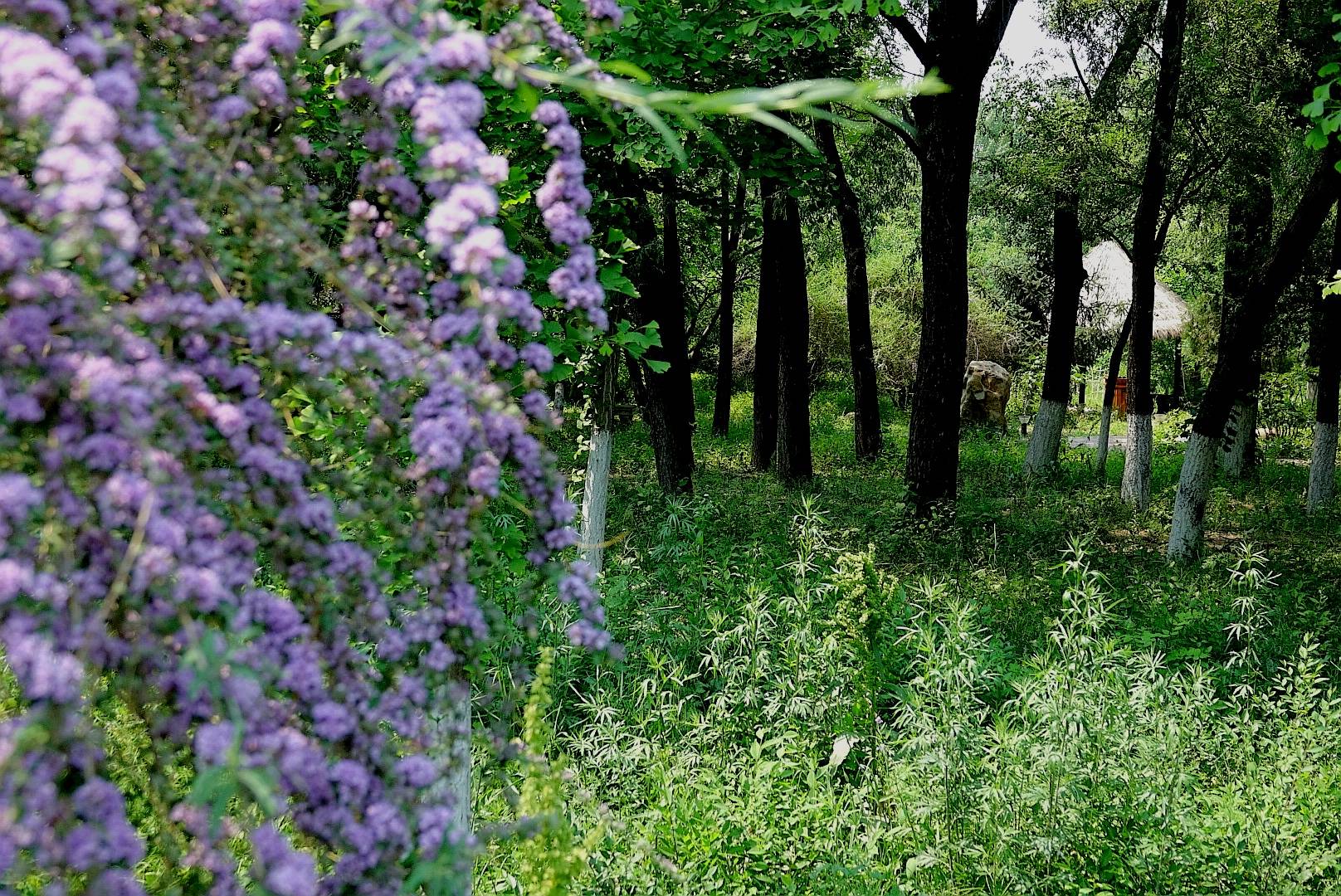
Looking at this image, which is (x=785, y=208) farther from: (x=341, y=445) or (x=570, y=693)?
(x=341, y=445)

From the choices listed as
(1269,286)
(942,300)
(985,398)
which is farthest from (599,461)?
(985,398)

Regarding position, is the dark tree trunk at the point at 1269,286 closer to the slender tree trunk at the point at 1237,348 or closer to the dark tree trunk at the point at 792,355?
the slender tree trunk at the point at 1237,348

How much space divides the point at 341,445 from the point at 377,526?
0.40 metres

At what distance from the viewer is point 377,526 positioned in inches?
75.4

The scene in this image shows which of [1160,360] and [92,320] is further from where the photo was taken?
[1160,360]

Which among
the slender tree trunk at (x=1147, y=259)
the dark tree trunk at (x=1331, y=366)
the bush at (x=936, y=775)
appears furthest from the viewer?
the dark tree trunk at (x=1331, y=366)

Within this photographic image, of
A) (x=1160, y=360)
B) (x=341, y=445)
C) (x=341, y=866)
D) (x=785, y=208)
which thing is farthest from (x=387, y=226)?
(x=1160, y=360)

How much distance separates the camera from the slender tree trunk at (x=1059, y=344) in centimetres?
1324

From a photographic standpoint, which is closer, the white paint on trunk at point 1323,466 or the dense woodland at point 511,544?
the dense woodland at point 511,544

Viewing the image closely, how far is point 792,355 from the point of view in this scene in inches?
459

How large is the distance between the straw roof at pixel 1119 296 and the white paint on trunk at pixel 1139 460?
1269 cm

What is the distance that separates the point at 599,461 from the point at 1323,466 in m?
9.98

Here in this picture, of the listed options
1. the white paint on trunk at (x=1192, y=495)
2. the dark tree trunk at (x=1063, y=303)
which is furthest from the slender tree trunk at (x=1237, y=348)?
the dark tree trunk at (x=1063, y=303)

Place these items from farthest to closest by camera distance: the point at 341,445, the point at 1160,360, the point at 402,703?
the point at 1160,360 < the point at 341,445 < the point at 402,703
